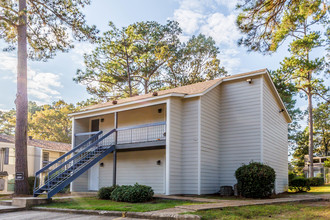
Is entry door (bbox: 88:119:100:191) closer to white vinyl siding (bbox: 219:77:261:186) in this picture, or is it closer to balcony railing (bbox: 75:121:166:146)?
balcony railing (bbox: 75:121:166:146)

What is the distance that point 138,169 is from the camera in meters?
15.3

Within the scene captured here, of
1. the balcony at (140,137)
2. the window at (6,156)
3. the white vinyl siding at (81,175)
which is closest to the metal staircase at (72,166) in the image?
the balcony at (140,137)

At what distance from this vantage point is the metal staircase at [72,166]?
11.8 m

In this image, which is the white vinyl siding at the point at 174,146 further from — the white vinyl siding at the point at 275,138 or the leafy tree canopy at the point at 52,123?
the leafy tree canopy at the point at 52,123

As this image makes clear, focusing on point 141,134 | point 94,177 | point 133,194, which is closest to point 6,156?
point 94,177

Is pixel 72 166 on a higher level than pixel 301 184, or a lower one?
higher

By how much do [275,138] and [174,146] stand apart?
5984mm

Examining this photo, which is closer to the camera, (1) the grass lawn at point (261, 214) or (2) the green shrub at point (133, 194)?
(1) the grass lawn at point (261, 214)

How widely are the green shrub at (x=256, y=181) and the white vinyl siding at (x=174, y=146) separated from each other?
2.69 metres

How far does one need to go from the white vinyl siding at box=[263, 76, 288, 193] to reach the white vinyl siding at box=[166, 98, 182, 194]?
12.9ft

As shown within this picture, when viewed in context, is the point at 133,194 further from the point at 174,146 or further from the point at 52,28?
the point at 52,28

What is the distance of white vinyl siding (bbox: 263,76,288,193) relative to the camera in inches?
571

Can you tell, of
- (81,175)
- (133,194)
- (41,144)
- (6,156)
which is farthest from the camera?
(41,144)

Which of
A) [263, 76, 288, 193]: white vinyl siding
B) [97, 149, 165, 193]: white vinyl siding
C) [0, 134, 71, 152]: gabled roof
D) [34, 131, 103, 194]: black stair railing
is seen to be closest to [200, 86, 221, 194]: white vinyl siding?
[97, 149, 165, 193]: white vinyl siding
